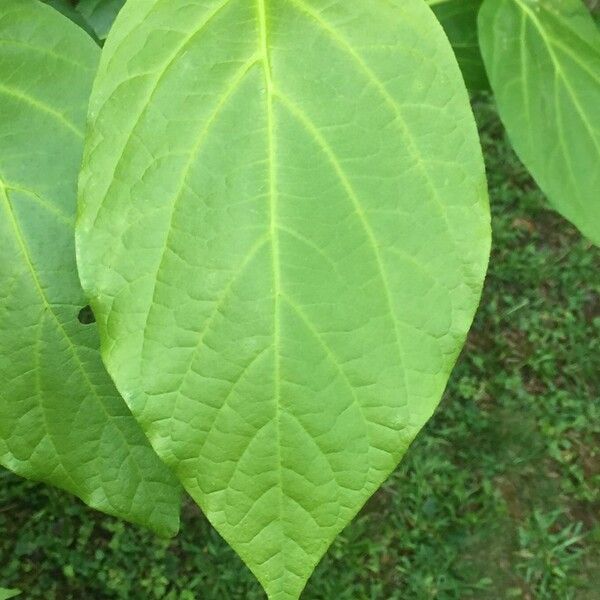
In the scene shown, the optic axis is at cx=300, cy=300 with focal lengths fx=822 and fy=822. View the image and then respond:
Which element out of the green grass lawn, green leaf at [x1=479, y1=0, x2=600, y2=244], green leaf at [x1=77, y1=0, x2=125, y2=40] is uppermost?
green leaf at [x1=77, y1=0, x2=125, y2=40]

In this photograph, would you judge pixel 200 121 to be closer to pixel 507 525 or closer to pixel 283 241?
pixel 283 241

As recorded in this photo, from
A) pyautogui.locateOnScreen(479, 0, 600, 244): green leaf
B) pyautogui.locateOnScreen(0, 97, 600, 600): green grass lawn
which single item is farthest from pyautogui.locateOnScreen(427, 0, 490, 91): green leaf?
pyautogui.locateOnScreen(0, 97, 600, 600): green grass lawn

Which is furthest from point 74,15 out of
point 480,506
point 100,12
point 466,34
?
point 480,506

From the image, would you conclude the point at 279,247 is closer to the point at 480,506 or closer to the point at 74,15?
the point at 74,15

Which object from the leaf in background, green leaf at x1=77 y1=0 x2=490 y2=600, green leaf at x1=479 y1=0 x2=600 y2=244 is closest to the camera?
green leaf at x1=77 y1=0 x2=490 y2=600

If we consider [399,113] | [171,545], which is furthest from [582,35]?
[171,545]

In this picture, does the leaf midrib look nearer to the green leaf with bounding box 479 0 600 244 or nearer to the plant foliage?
the plant foliage

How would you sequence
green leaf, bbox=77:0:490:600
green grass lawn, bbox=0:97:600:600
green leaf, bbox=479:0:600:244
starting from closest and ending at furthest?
1. green leaf, bbox=77:0:490:600
2. green leaf, bbox=479:0:600:244
3. green grass lawn, bbox=0:97:600:600

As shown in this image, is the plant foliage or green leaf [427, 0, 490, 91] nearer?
the plant foliage

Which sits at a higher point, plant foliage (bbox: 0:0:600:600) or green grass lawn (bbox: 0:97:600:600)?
plant foliage (bbox: 0:0:600:600)
